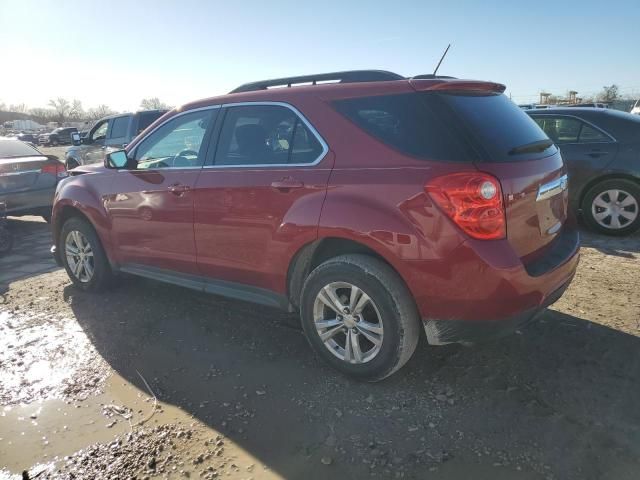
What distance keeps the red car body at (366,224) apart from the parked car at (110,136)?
770cm

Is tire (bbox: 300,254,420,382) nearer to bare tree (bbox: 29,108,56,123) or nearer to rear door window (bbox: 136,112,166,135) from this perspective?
rear door window (bbox: 136,112,166,135)

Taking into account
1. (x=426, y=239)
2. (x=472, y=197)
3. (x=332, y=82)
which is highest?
(x=332, y=82)

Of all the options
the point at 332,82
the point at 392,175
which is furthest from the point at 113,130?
the point at 392,175

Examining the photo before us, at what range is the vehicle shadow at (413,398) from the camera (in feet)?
8.09

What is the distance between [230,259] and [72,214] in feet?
7.80

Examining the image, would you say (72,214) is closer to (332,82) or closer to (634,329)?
(332,82)

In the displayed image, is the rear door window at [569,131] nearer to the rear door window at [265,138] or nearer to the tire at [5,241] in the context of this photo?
the rear door window at [265,138]

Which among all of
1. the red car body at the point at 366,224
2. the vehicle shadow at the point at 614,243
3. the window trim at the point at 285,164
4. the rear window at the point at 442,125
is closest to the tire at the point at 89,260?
the red car body at the point at 366,224

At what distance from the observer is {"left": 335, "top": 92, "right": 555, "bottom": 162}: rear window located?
2736 mm

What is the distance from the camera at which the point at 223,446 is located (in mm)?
2662

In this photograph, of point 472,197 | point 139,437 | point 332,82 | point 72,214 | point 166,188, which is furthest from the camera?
point 72,214

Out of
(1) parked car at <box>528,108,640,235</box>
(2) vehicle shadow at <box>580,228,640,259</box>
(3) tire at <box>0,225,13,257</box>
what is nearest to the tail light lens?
(2) vehicle shadow at <box>580,228,640,259</box>

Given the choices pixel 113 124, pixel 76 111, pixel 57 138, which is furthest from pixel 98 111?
pixel 113 124

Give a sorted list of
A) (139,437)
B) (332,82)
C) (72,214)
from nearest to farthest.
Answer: (139,437)
(332,82)
(72,214)
